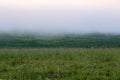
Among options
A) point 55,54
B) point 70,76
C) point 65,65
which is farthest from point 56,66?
point 55,54

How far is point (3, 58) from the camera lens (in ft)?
77.3

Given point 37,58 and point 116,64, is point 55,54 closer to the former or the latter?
point 37,58

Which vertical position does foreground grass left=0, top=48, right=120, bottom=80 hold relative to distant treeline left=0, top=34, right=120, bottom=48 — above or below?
above

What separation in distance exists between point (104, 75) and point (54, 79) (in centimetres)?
227

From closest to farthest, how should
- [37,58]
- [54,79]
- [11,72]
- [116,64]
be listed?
[54,79] < [11,72] < [116,64] < [37,58]

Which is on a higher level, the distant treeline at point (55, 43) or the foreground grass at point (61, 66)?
the foreground grass at point (61, 66)

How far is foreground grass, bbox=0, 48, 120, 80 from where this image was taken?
723 inches

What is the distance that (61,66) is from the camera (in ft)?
66.3

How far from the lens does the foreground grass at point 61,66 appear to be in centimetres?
1836

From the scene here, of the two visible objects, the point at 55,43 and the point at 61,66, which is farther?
the point at 55,43

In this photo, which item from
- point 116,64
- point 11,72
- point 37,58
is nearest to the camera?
point 11,72

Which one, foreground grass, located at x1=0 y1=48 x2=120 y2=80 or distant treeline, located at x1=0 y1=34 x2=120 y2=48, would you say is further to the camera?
distant treeline, located at x1=0 y1=34 x2=120 y2=48

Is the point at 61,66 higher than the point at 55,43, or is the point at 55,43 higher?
the point at 61,66

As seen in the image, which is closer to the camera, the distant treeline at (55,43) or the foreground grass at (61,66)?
the foreground grass at (61,66)
